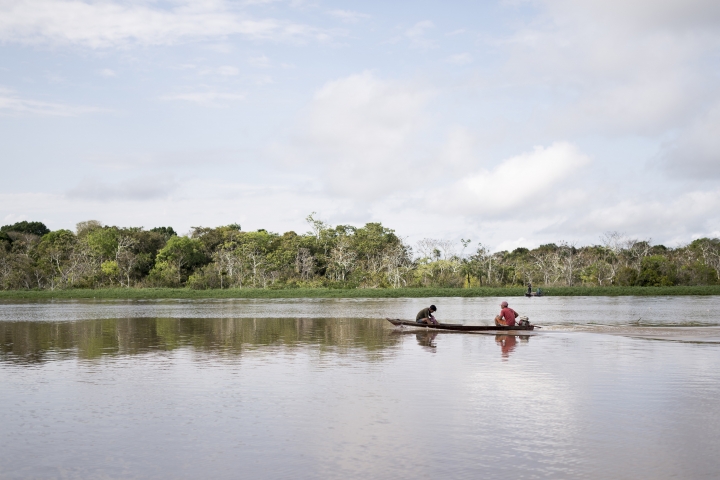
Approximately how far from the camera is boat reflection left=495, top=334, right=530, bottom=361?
2102cm

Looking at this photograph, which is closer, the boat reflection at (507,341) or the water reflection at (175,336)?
the boat reflection at (507,341)

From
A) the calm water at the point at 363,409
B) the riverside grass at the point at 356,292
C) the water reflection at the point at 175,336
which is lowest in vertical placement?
the calm water at the point at 363,409

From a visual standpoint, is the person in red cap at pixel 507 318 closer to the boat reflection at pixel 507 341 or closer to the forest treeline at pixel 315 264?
the boat reflection at pixel 507 341

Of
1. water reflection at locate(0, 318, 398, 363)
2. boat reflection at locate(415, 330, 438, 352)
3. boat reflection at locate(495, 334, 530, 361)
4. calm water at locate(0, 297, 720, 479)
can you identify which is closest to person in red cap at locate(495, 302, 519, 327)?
boat reflection at locate(495, 334, 530, 361)

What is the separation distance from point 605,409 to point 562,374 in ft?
13.4

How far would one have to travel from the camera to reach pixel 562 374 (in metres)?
16.6

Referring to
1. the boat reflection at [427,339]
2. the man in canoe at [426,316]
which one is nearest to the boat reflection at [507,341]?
the boat reflection at [427,339]

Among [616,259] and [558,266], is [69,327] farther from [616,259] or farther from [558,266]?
[616,259]

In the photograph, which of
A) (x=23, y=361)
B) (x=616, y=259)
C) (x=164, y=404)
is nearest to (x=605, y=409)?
(x=164, y=404)

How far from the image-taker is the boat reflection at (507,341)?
21016mm

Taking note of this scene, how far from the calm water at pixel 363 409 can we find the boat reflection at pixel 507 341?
0.79 feet

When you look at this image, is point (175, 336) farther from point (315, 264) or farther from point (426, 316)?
point (315, 264)

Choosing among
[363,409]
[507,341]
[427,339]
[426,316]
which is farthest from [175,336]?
[363,409]

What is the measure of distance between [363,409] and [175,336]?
16408 mm
